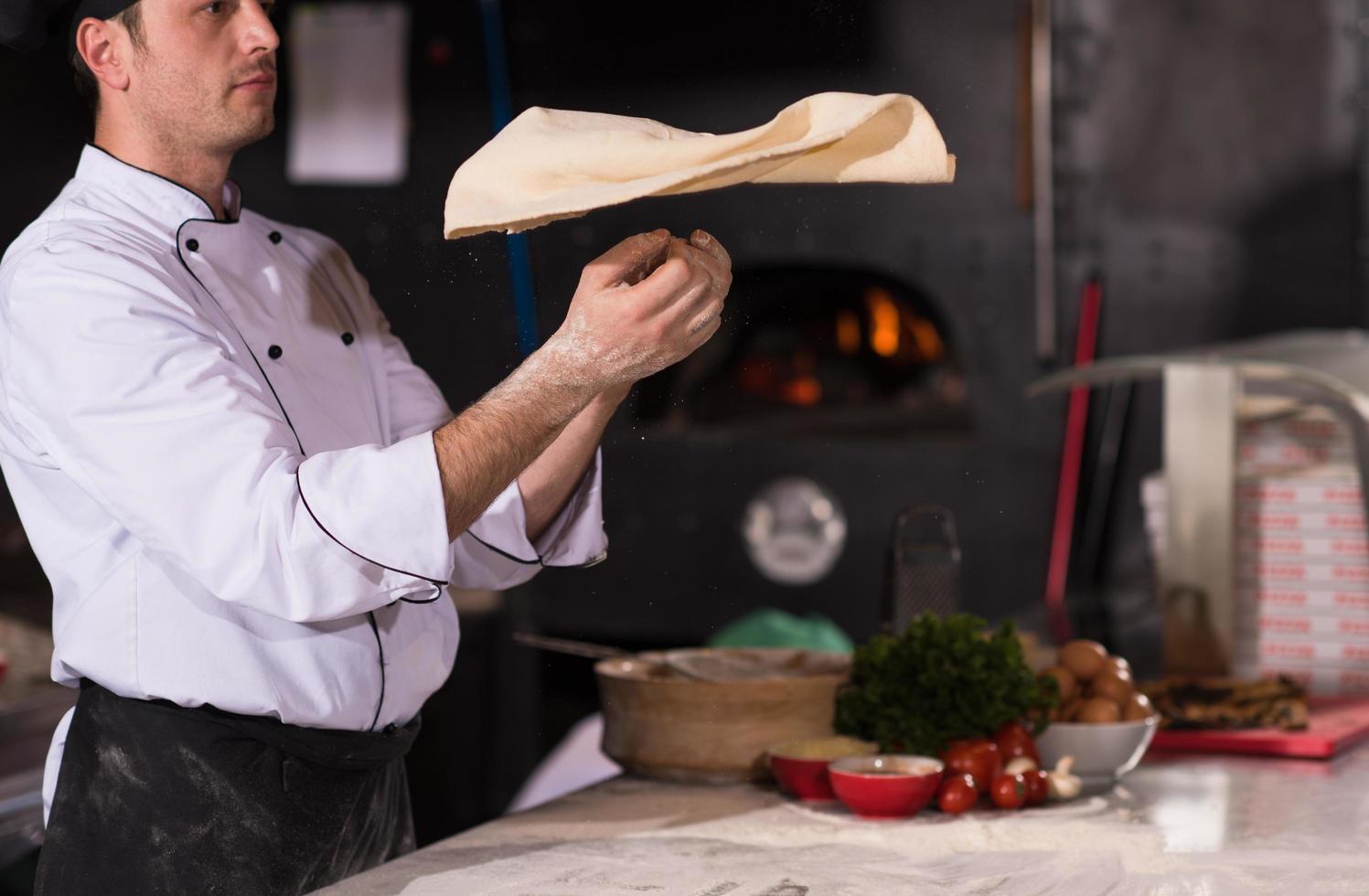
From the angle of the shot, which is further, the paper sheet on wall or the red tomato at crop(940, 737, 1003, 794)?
the paper sheet on wall

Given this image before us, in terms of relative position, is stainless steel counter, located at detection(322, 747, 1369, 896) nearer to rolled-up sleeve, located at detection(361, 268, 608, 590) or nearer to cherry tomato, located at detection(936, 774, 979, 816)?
cherry tomato, located at detection(936, 774, 979, 816)

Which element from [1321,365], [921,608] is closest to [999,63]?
[1321,365]

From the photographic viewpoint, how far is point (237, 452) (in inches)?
50.0

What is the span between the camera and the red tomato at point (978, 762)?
5.72 feet

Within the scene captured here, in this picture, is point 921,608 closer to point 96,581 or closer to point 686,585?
point 96,581

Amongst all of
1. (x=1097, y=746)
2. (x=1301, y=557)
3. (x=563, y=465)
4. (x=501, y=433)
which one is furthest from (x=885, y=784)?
(x=1301, y=557)

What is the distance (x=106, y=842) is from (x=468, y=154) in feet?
2.38

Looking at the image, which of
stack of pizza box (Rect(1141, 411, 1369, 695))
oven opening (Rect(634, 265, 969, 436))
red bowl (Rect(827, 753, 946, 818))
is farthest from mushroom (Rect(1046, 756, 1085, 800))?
oven opening (Rect(634, 265, 969, 436))

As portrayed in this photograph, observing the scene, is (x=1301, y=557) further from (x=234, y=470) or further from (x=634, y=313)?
(x=234, y=470)

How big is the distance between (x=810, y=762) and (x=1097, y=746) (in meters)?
0.35

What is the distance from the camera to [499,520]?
63.8 inches

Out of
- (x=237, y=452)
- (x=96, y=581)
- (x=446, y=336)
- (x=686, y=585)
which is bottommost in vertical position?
(x=686, y=585)

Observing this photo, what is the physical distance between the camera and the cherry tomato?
1706mm

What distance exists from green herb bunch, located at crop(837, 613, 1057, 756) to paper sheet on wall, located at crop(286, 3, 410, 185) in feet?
2.53
